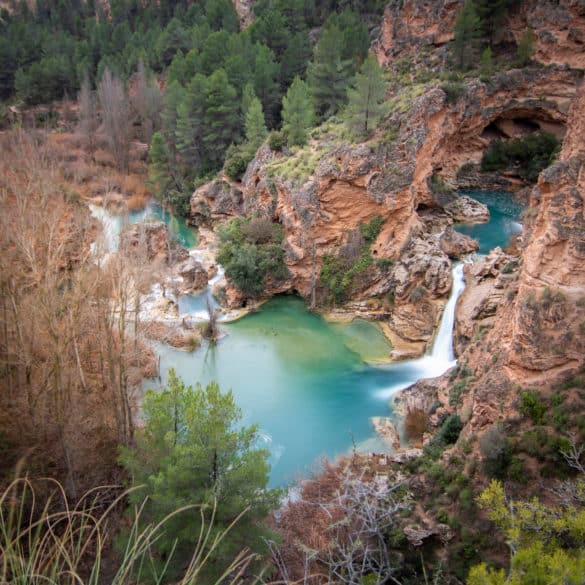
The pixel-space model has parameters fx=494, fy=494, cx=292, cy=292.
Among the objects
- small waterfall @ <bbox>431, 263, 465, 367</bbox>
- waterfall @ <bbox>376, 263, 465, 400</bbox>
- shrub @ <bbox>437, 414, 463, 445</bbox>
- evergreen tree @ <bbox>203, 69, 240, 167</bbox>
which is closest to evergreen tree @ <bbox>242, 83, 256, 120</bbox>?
evergreen tree @ <bbox>203, 69, 240, 167</bbox>

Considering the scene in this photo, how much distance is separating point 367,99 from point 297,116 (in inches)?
203

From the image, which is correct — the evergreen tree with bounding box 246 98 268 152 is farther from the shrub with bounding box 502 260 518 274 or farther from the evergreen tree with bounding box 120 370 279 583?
the evergreen tree with bounding box 120 370 279 583

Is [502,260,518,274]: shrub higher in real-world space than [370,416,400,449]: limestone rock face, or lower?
higher

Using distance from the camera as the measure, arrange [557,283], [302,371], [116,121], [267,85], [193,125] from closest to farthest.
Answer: [557,283]
[302,371]
[193,125]
[267,85]
[116,121]

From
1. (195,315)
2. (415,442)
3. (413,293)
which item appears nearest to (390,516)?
(415,442)

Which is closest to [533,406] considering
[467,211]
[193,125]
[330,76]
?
[467,211]

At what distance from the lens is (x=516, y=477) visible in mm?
12000

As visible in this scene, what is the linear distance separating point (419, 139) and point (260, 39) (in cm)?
2820

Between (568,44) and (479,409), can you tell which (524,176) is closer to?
(568,44)

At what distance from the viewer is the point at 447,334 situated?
2245cm

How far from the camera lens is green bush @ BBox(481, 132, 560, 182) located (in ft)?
115

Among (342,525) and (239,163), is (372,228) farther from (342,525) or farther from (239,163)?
(342,525)

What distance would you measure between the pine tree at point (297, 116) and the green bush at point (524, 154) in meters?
14.7

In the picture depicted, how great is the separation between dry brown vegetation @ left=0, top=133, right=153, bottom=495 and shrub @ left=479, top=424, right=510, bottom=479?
9.58 m
